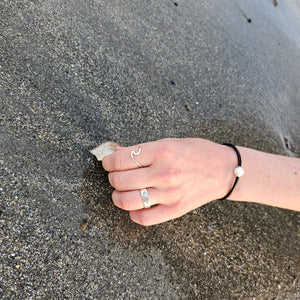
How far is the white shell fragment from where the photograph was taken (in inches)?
39.0

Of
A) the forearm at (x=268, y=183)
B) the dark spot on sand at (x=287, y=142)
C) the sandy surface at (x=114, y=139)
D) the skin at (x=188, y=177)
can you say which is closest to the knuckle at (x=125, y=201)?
the skin at (x=188, y=177)

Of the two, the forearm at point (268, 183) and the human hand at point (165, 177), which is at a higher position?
the forearm at point (268, 183)

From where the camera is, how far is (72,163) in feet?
3.10

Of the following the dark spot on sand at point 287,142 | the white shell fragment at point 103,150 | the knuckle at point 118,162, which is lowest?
the white shell fragment at point 103,150

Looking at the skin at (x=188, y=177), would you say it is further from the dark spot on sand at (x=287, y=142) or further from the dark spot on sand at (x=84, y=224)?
the dark spot on sand at (x=287, y=142)

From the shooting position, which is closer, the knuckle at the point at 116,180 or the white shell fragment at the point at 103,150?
the knuckle at the point at 116,180

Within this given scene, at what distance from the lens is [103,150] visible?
1007 millimetres

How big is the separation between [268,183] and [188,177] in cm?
34

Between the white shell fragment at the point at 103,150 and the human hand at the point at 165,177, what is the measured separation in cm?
5

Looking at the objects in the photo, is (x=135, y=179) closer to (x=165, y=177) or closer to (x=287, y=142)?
(x=165, y=177)

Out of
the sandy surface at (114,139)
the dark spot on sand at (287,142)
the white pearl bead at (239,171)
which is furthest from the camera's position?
the dark spot on sand at (287,142)

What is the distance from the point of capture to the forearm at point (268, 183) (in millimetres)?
993

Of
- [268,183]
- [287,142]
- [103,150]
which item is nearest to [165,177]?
[103,150]

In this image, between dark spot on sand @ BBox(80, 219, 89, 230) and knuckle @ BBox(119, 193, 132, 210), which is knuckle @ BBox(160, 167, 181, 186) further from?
dark spot on sand @ BBox(80, 219, 89, 230)
